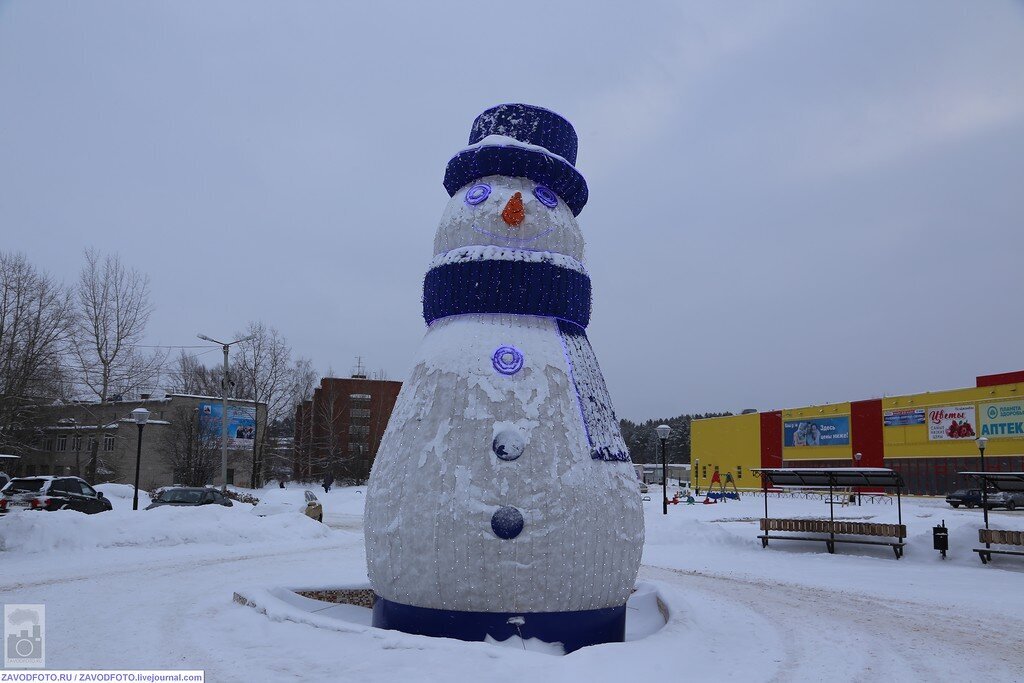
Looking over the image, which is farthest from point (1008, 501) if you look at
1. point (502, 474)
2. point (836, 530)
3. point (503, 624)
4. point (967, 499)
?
point (502, 474)

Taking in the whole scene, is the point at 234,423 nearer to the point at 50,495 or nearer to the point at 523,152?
the point at 50,495

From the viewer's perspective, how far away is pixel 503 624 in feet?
21.5

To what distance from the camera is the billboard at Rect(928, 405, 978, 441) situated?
43.1 meters

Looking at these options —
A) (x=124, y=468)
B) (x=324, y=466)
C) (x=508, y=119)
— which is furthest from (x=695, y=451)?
(x=508, y=119)

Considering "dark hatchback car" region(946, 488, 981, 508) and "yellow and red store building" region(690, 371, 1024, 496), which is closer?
"dark hatchback car" region(946, 488, 981, 508)

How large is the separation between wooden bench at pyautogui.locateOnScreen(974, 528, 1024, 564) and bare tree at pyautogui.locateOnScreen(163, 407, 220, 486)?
37184mm

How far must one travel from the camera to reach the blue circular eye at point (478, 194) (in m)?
7.85

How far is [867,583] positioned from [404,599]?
985cm

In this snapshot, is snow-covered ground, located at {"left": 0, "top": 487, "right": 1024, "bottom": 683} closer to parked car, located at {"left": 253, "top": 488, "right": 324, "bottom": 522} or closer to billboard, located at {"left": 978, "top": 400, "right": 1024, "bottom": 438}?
parked car, located at {"left": 253, "top": 488, "right": 324, "bottom": 522}

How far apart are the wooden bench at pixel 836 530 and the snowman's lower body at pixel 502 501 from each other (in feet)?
41.0

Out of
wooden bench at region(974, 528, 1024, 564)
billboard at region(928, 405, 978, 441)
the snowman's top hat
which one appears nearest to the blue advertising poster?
billboard at region(928, 405, 978, 441)

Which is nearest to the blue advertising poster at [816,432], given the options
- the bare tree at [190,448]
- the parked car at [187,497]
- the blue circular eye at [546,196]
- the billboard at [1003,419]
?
the billboard at [1003,419]

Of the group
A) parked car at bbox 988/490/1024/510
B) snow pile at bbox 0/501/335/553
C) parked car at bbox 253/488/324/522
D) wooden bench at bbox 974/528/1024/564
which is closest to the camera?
snow pile at bbox 0/501/335/553

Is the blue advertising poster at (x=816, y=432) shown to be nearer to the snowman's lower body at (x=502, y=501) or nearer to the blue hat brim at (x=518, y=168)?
the blue hat brim at (x=518, y=168)
